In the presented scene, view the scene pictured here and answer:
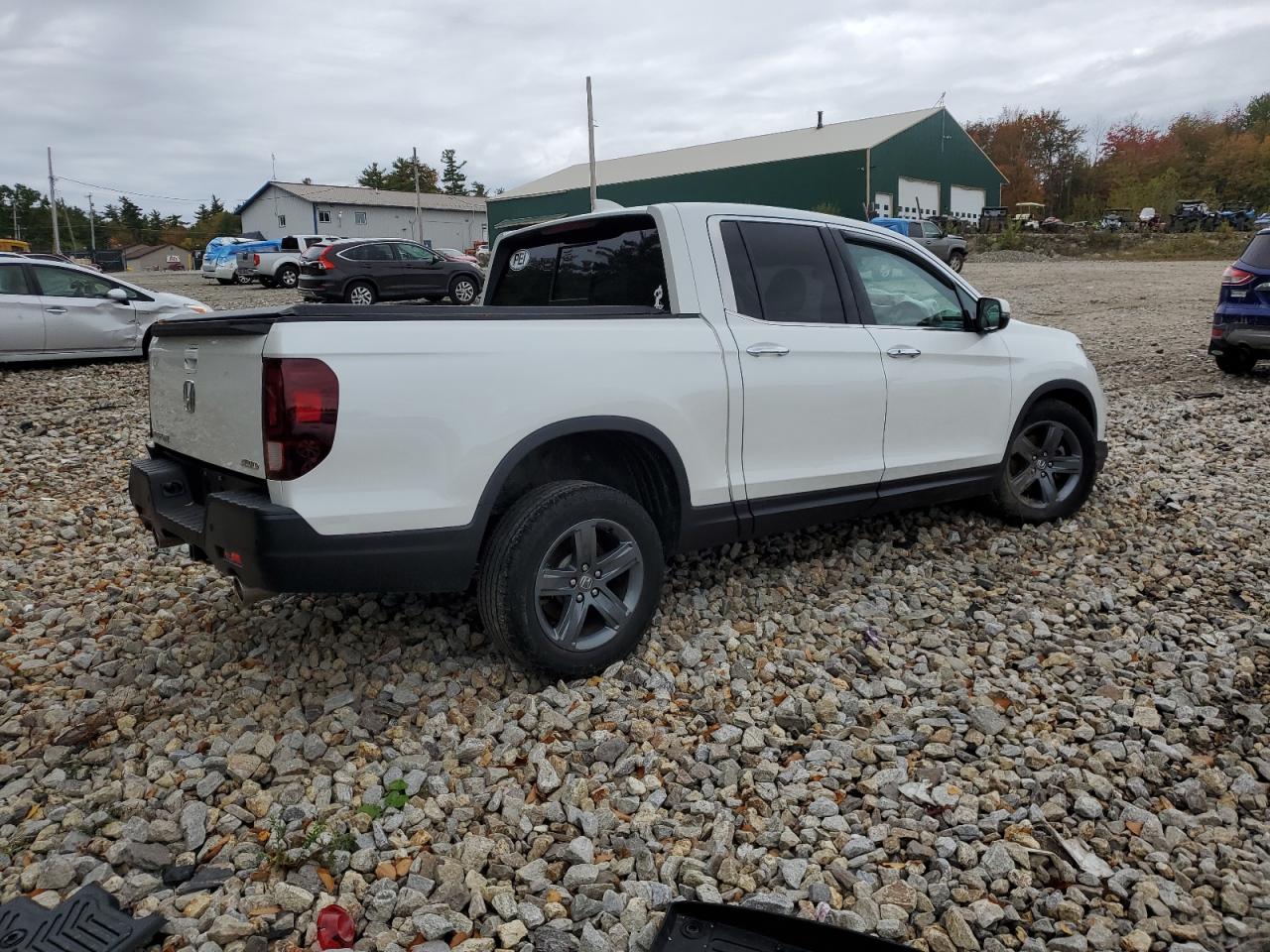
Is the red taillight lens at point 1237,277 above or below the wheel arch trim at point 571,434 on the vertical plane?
above

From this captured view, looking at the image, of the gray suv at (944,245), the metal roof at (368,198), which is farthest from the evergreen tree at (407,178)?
the gray suv at (944,245)

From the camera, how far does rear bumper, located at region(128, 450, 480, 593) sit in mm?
2955

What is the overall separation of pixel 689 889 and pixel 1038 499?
3.85 m

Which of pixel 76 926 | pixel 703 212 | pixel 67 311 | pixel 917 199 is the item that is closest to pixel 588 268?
pixel 703 212

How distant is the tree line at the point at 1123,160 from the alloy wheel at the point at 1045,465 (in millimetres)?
55404

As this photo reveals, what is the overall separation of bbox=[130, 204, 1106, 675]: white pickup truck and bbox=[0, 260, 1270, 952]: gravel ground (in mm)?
484

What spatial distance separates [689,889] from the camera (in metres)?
2.57

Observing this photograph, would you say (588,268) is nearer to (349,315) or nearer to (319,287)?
(349,315)

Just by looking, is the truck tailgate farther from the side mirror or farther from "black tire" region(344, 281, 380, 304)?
"black tire" region(344, 281, 380, 304)

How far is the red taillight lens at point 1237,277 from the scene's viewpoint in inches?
374

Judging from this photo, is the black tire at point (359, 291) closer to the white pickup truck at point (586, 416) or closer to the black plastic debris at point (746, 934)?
the white pickup truck at point (586, 416)

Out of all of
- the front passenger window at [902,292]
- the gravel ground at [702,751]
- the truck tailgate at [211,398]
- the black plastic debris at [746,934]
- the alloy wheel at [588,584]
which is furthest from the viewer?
the front passenger window at [902,292]

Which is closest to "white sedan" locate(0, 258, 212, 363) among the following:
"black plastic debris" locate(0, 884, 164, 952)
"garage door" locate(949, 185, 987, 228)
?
"black plastic debris" locate(0, 884, 164, 952)

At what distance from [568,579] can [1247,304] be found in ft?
30.5
